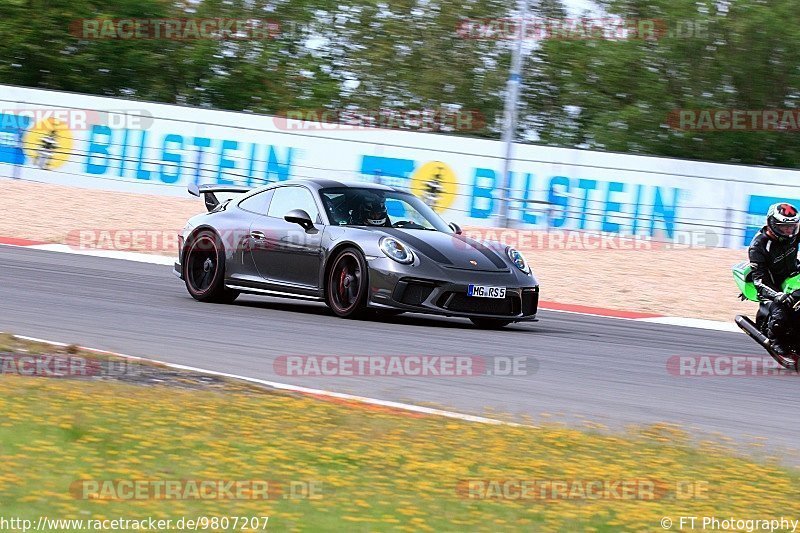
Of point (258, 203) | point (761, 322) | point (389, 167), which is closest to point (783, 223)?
point (761, 322)

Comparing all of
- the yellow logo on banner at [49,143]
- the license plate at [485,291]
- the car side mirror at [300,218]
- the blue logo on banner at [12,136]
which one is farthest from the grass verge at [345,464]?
the blue logo on banner at [12,136]

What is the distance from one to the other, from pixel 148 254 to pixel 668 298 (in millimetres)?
7960

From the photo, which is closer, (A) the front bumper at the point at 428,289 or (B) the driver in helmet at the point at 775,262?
(B) the driver in helmet at the point at 775,262

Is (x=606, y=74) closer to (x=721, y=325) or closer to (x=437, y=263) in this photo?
(x=721, y=325)

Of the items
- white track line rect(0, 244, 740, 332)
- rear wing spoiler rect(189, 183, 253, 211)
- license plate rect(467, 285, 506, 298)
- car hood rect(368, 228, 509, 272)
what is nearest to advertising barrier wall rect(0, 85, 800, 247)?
white track line rect(0, 244, 740, 332)

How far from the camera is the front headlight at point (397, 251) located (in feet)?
38.2

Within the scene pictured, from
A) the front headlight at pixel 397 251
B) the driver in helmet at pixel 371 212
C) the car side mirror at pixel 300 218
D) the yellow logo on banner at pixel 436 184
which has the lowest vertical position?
the front headlight at pixel 397 251

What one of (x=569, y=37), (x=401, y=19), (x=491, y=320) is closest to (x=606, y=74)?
(x=569, y=37)

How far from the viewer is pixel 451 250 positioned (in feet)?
39.2

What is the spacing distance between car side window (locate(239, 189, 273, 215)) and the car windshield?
0.72m

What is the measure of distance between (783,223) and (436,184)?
1381 cm

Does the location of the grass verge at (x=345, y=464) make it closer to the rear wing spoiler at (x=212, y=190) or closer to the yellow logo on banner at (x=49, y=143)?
the rear wing spoiler at (x=212, y=190)

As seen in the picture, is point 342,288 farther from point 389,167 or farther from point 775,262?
point 389,167

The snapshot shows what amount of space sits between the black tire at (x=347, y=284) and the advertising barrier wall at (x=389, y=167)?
36.4ft
